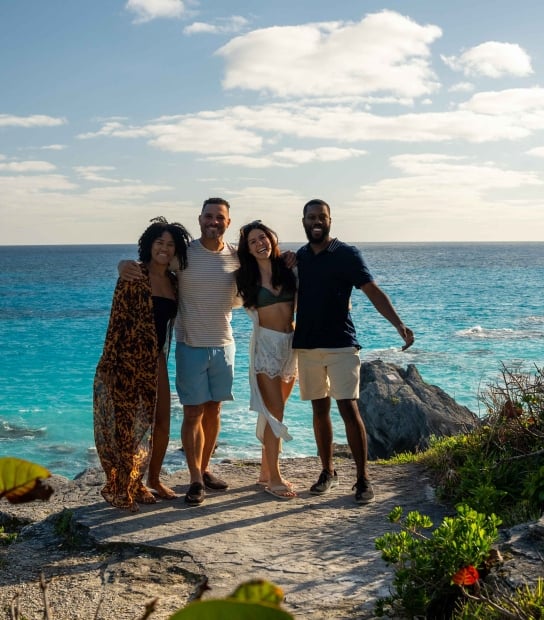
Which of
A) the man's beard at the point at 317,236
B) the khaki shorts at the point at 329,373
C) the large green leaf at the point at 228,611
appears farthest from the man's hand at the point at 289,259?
the large green leaf at the point at 228,611

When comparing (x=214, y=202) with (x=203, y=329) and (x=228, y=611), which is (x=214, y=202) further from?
(x=228, y=611)

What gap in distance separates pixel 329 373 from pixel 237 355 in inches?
678

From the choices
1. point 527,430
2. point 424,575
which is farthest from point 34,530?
point 527,430

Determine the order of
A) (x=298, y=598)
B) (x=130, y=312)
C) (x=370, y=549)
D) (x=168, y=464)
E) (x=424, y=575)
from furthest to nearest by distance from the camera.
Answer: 1. (x=168, y=464)
2. (x=130, y=312)
3. (x=370, y=549)
4. (x=298, y=598)
5. (x=424, y=575)

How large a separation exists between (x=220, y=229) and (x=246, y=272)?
1.32 ft

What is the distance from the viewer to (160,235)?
5.49 metres

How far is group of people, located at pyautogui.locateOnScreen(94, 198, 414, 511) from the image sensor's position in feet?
17.7

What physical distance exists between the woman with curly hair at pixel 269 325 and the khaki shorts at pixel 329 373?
15 cm

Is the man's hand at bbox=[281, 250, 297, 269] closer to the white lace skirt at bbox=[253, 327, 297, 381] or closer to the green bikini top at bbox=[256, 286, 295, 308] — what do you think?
the green bikini top at bbox=[256, 286, 295, 308]

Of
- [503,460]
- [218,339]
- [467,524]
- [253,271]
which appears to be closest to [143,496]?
Answer: [218,339]

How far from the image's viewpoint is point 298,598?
12.9ft

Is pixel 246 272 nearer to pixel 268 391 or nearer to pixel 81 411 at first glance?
pixel 268 391

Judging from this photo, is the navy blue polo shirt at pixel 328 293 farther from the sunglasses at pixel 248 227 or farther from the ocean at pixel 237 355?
the ocean at pixel 237 355

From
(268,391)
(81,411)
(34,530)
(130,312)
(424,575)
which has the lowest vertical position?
(81,411)
